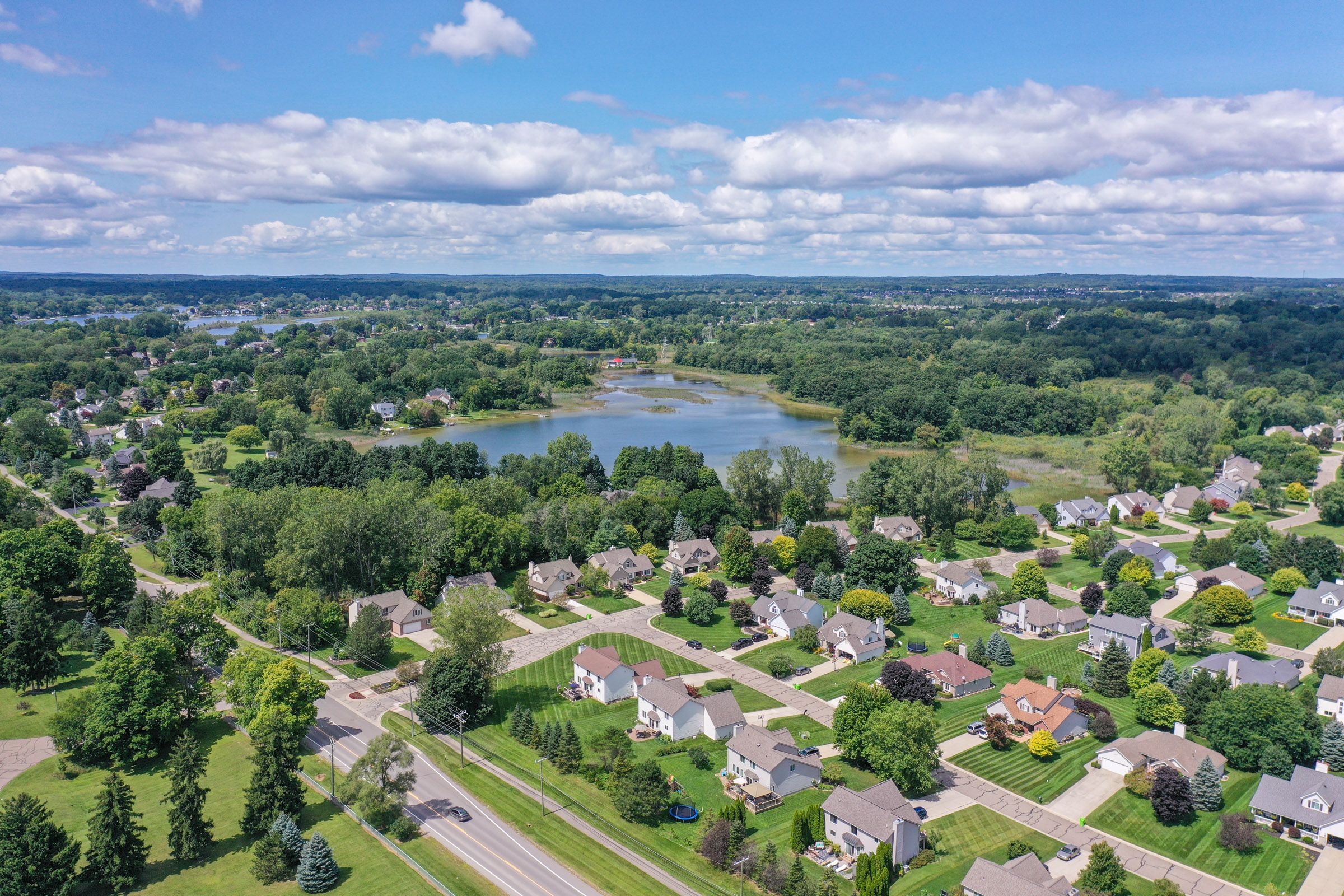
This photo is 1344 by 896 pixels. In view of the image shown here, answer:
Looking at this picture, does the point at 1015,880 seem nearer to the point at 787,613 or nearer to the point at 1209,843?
the point at 1209,843

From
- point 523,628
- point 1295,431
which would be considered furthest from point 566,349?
point 523,628

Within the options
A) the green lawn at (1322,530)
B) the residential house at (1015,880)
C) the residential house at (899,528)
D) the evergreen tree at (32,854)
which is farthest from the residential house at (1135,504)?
the evergreen tree at (32,854)

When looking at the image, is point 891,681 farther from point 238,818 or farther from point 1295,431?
point 1295,431

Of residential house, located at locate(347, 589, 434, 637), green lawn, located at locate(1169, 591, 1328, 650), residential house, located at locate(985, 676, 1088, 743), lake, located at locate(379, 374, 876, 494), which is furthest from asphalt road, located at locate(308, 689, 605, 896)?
lake, located at locate(379, 374, 876, 494)

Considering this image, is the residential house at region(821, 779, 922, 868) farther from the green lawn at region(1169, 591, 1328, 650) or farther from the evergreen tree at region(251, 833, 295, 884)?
the green lawn at region(1169, 591, 1328, 650)

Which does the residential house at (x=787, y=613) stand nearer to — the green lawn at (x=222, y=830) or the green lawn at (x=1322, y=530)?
the green lawn at (x=222, y=830)
